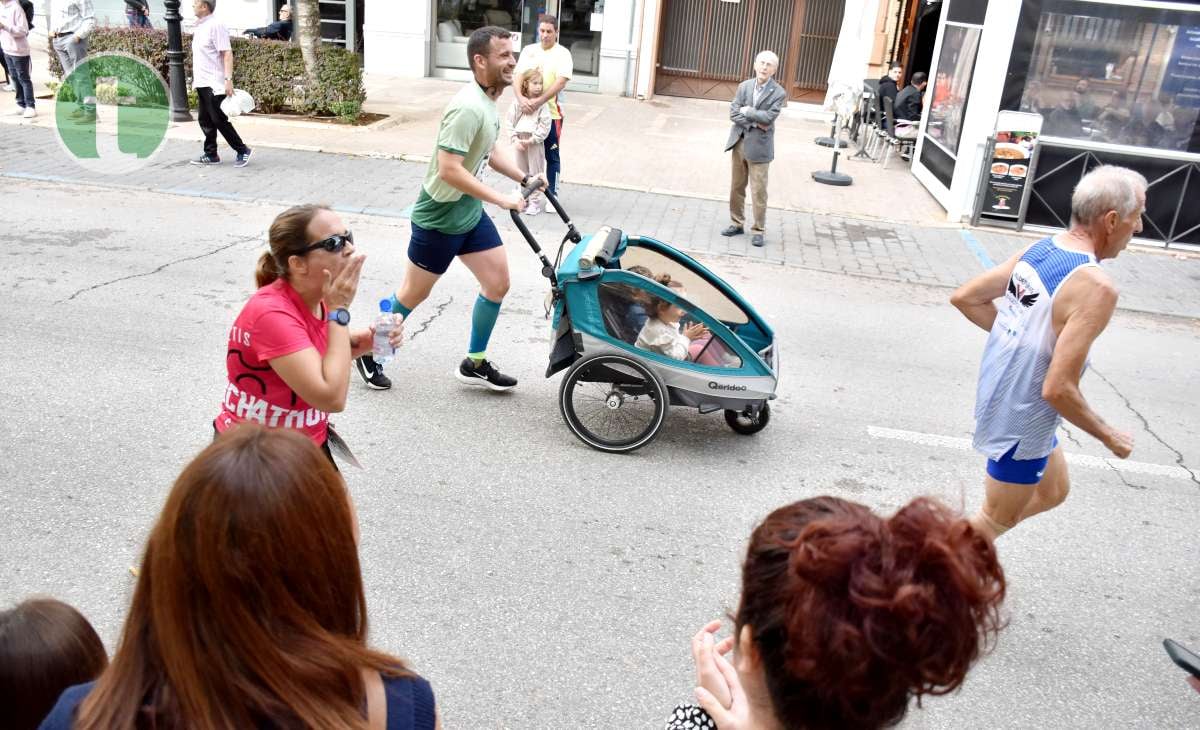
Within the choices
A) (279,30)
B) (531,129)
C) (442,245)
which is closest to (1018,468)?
(442,245)

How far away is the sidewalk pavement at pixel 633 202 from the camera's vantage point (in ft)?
31.1

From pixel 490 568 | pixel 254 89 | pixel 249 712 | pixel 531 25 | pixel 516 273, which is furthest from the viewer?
pixel 531 25

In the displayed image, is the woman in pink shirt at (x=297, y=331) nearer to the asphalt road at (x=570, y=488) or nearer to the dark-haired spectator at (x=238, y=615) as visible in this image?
the asphalt road at (x=570, y=488)

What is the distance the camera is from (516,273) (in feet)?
27.1

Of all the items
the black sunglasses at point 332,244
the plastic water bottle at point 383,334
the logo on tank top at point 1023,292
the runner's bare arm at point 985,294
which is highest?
the black sunglasses at point 332,244

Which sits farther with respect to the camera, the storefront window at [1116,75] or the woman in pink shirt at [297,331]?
the storefront window at [1116,75]

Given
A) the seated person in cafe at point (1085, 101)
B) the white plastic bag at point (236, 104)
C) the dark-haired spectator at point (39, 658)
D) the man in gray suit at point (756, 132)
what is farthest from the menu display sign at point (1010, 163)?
the dark-haired spectator at point (39, 658)

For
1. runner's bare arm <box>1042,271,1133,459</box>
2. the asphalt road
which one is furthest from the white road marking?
runner's bare arm <box>1042,271,1133,459</box>

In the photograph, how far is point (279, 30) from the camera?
18656 millimetres

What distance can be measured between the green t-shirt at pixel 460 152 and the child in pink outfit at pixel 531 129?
14.1ft

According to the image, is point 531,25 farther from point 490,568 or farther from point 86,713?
point 86,713

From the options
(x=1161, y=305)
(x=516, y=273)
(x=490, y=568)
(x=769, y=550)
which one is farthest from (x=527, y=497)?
(x=1161, y=305)

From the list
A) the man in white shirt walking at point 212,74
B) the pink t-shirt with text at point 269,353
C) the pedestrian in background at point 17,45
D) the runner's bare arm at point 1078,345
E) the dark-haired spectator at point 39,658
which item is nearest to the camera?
the dark-haired spectator at point 39,658

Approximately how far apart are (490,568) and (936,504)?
2.82m
